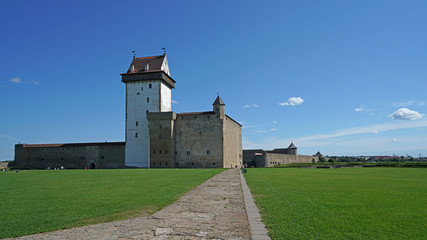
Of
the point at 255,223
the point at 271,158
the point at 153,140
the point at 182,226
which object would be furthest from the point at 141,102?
the point at 255,223

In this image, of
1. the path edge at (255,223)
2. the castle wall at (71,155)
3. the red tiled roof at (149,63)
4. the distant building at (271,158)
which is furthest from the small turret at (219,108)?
the path edge at (255,223)

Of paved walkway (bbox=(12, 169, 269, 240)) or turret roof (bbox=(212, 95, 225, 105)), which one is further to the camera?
turret roof (bbox=(212, 95, 225, 105))

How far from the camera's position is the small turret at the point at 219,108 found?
1693 inches

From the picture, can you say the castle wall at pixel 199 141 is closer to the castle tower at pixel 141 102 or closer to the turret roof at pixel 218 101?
the turret roof at pixel 218 101

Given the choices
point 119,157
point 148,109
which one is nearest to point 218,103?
point 148,109

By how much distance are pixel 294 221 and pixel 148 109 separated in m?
42.2

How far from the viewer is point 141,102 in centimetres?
4662

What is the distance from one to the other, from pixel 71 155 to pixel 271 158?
35907 millimetres

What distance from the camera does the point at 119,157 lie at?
47406mm

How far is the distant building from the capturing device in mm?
49562

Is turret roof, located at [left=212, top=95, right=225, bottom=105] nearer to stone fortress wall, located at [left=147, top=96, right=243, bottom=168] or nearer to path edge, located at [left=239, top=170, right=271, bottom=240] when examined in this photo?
stone fortress wall, located at [left=147, top=96, right=243, bottom=168]

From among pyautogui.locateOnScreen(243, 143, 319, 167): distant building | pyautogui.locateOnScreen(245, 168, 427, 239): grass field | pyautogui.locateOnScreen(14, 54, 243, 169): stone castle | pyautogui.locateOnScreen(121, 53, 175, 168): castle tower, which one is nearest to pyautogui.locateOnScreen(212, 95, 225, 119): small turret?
pyautogui.locateOnScreen(14, 54, 243, 169): stone castle

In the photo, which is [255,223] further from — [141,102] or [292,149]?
[292,149]

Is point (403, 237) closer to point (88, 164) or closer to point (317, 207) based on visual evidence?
point (317, 207)
